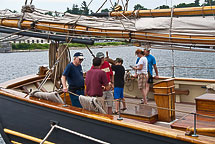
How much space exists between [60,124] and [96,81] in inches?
38.5

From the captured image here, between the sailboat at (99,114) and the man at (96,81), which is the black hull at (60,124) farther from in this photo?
the man at (96,81)

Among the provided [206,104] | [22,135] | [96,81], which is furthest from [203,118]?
[22,135]

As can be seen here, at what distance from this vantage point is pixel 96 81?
5270 mm

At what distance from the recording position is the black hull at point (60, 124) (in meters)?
4.58

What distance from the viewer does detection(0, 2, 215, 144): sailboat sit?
457cm

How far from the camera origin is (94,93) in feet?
17.5

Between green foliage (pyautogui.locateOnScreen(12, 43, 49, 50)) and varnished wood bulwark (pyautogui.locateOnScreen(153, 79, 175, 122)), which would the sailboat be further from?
green foliage (pyautogui.locateOnScreen(12, 43, 49, 50))

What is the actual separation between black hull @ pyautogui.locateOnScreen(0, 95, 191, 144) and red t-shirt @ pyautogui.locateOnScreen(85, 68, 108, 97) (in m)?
0.51

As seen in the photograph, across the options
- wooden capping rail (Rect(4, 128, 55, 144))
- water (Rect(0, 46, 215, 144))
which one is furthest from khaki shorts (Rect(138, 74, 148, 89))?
water (Rect(0, 46, 215, 144))

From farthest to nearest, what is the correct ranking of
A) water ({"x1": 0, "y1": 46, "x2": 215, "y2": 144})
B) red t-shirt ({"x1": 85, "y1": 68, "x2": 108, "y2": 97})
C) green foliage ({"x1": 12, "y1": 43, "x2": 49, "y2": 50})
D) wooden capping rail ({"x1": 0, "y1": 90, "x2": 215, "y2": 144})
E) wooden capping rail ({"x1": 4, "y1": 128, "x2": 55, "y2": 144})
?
green foliage ({"x1": 12, "y1": 43, "x2": 49, "y2": 50}) < water ({"x1": 0, "y1": 46, "x2": 215, "y2": 144}) < wooden capping rail ({"x1": 4, "y1": 128, "x2": 55, "y2": 144}) < red t-shirt ({"x1": 85, "y1": 68, "x2": 108, "y2": 97}) < wooden capping rail ({"x1": 0, "y1": 90, "x2": 215, "y2": 144})

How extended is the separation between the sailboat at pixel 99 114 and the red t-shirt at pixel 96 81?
375 millimetres

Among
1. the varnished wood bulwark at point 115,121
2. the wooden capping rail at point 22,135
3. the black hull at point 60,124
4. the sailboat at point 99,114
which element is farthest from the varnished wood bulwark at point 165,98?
the wooden capping rail at point 22,135

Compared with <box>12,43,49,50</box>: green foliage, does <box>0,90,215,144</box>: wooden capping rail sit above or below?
below

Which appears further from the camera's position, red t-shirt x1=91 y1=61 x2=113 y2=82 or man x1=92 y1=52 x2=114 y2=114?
red t-shirt x1=91 y1=61 x2=113 y2=82
